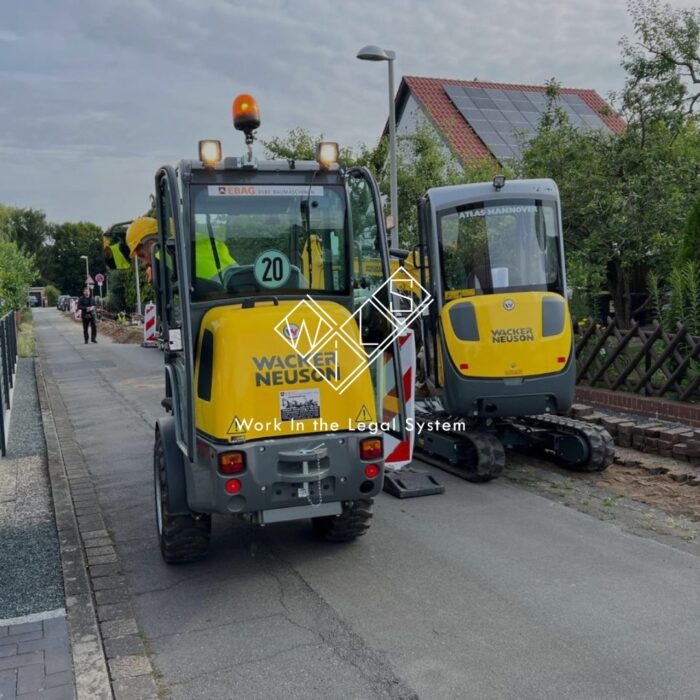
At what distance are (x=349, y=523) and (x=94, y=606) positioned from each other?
188 cm

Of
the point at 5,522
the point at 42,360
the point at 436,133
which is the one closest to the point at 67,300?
the point at 42,360

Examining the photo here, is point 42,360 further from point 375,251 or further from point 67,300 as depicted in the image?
point 67,300

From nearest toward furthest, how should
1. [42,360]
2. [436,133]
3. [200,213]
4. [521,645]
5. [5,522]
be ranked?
1. [521,645]
2. [200,213]
3. [5,522]
4. [436,133]
5. [42,360]

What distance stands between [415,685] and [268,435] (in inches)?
69.2

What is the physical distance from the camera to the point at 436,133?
19609 millimetres

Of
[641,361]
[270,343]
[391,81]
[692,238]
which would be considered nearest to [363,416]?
[270,343]

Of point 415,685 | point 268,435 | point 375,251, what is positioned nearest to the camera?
point 415,685

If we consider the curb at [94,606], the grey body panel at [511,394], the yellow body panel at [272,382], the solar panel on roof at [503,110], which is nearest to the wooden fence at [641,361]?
the grey body panel at [511,394]

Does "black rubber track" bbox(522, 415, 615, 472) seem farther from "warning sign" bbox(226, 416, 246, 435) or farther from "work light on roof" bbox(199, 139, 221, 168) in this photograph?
"work light on roof" bbox(199, 139, 221, 168)

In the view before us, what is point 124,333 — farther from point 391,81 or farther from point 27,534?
point 27,534

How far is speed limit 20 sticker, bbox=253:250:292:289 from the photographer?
5441mm

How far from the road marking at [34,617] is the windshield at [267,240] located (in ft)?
Answer: 7.25

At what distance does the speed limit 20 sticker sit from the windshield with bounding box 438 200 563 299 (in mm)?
2951

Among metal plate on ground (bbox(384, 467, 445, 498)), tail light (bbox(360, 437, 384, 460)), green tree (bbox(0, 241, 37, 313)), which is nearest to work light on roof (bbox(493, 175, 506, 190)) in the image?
metal plate on ground (bbox(384, 467, 445, 498))
